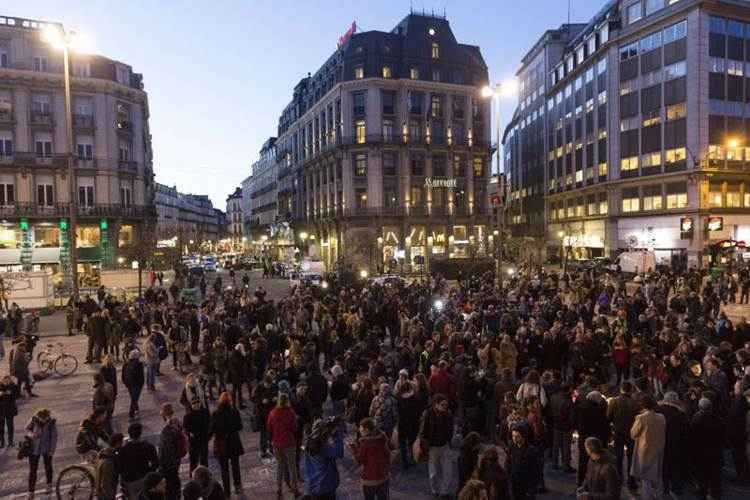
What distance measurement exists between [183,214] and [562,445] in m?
143

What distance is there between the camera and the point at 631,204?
5612 centimetres

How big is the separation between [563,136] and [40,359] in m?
66.6

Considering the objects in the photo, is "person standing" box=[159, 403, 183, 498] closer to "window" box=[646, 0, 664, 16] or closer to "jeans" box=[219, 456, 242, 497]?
"jeans" box=[219, 456, 242, 497]

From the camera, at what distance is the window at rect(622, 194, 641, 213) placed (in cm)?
5523

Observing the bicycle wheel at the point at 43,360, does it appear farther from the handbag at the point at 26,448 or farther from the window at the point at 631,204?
the window at the point at 631,204

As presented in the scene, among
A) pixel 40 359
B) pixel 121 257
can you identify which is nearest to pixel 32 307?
pixel 40 359

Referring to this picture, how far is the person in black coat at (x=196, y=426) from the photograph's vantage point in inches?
328

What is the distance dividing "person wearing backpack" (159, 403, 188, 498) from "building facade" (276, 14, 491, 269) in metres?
49.7

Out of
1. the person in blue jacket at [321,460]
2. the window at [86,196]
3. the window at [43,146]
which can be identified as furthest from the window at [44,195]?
the person in blue jacket at [321,460]

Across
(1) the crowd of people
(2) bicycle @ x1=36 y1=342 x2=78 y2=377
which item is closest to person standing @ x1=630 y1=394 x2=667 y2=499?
(1) the crowd of people

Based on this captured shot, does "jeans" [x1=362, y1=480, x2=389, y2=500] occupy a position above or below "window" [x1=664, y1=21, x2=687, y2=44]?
below

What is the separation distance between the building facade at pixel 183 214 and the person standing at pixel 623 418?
63.5m

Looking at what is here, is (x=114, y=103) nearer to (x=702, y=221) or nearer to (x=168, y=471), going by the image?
(x=168, y=471)

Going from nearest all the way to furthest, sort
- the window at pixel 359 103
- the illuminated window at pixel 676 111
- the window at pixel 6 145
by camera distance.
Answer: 1. the window at pixel 6 145
2. the illuminated window at pixel 676 111
3. the window at pixel 359 103
